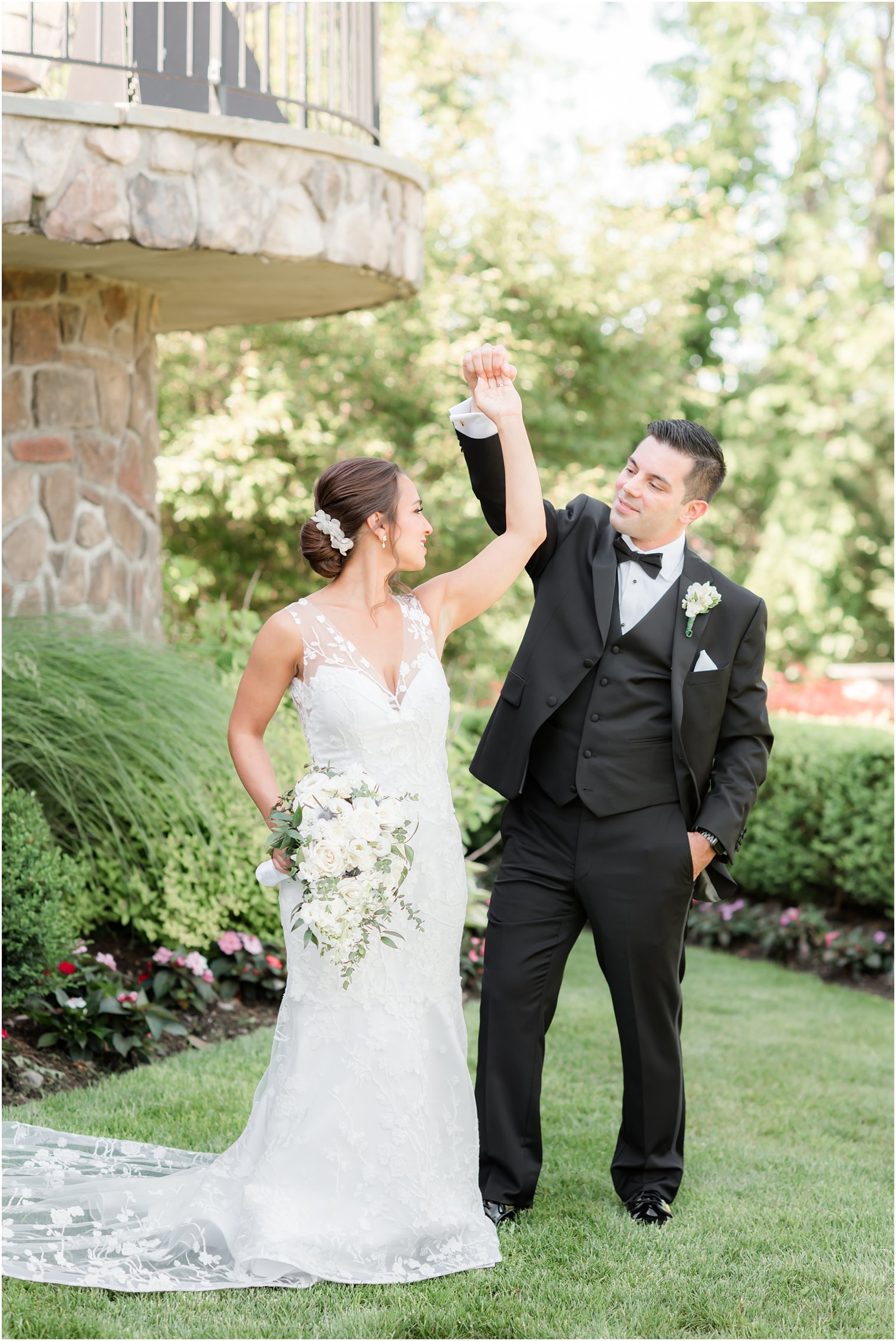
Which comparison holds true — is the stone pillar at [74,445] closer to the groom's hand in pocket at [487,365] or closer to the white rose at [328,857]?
the groom's hand in pocket at [487,365]

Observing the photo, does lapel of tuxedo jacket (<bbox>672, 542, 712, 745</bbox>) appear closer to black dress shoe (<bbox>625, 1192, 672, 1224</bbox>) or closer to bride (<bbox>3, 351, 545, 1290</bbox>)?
bride (<bbox>3, 351, 545, 1290</bbox>)

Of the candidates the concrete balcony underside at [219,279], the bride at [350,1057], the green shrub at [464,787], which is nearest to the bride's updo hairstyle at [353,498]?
the bride at [350,1057]

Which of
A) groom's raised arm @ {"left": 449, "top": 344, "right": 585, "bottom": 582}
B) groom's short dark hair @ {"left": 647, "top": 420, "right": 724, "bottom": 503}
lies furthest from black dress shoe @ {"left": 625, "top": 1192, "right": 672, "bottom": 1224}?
groom's short dark hair @ {"left": 647, "top": 420, "right": 724, "bottom": 503}

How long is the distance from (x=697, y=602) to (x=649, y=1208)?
5.47 ft

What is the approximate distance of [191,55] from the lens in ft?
18.9

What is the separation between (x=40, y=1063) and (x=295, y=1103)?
167cm

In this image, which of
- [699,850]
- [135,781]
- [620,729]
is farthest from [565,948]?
[135,781]

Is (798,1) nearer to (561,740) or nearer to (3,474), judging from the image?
(3,474)

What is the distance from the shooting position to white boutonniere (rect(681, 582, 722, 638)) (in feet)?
11.3

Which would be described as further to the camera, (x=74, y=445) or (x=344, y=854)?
(x=74, y=445)

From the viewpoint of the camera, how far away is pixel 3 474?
618 cm

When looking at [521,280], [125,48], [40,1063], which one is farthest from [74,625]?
[521,280]

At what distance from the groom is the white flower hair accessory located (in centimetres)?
45

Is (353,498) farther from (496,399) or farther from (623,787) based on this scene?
(623,787)
